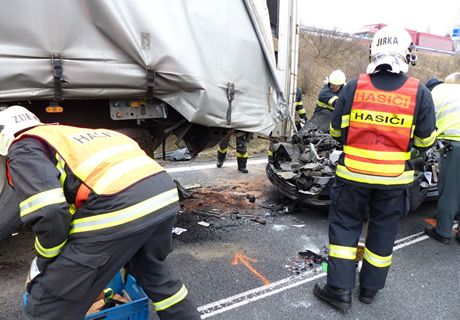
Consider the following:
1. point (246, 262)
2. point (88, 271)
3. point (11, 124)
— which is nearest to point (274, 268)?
point (246, 262)

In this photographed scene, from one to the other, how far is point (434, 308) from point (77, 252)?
2.45 m

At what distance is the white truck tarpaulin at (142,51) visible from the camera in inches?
94.7

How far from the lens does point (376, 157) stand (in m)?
2.66

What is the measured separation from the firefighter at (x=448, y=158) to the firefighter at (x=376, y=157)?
126 centimetres

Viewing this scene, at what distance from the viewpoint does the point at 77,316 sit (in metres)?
1.79

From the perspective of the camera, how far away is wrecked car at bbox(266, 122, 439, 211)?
13.4ft

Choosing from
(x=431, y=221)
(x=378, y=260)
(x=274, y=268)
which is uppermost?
(x=378, y=260)

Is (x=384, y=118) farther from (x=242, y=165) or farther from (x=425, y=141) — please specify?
(x=242, y=165)

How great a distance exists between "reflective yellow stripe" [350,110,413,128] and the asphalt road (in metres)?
1.29

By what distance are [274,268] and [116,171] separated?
6.31 ft

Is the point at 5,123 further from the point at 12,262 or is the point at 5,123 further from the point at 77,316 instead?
the point at 12,262

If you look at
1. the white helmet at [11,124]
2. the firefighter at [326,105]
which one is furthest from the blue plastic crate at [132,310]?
the firefighter at [326,105]

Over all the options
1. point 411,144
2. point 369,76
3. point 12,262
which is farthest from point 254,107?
point 12,262

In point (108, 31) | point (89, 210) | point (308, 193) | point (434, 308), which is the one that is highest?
point (108, 31)
